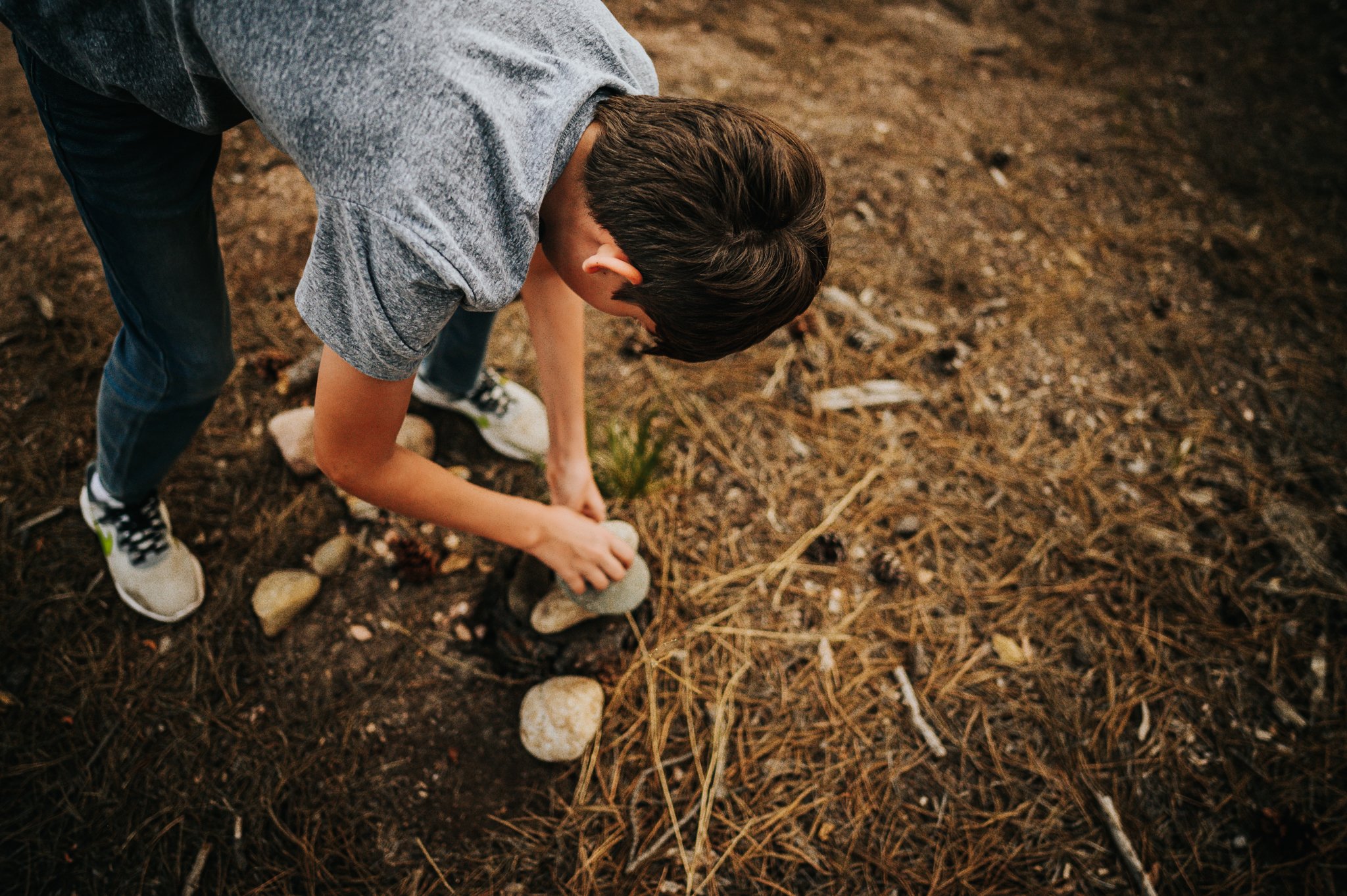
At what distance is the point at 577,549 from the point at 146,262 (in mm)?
1065

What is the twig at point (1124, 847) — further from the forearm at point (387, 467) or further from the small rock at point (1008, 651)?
the forearm at point (387, 467)

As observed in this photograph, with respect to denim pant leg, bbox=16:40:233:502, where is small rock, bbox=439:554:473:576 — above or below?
below

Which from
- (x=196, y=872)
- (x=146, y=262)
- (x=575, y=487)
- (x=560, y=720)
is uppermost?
(x=146, y=262)

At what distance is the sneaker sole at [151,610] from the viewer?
192cm

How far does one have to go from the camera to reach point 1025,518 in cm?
236

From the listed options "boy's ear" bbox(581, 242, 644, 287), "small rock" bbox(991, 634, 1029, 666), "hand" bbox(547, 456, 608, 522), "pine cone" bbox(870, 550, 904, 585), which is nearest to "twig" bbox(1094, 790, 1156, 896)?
"small rock" bbox(991, 634, 1029, 666)

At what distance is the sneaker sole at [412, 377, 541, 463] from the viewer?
2301 millimetres

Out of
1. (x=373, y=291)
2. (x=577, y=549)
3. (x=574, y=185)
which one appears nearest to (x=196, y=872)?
(x=577, y=549)

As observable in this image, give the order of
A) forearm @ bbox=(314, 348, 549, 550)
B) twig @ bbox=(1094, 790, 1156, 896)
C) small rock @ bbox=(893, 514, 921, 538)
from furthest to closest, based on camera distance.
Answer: small rock @ bbox=(893, 514, 921, 538) → twig @ bbox=(1094, 790, 1156, 896) → forearm @ bbox=(314, 348, 549, 550)

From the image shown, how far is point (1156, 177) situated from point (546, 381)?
12.0ft

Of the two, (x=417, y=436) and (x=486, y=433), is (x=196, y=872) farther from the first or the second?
(x=486, y=433)

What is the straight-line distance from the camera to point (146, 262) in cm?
134

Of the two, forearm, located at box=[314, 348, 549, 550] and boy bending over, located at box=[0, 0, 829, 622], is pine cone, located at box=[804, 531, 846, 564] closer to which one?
boy bending over, located at box=[0, 0, 829, 622]

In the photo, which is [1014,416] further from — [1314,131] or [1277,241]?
[1314,131]
